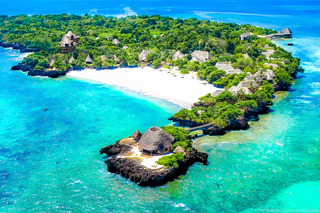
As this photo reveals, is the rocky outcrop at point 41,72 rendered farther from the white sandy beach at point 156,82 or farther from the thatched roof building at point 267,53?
the thatched roof building at point 267,53

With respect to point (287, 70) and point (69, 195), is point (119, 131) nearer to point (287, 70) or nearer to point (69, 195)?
point (69, 195)

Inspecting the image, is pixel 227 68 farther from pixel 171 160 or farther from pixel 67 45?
pixel 67 45

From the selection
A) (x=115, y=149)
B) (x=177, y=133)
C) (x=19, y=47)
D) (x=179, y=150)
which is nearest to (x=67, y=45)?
(x=19, y=47)

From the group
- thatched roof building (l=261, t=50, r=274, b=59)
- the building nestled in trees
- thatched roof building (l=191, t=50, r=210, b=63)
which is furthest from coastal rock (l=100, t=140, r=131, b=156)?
the building nestled in trees

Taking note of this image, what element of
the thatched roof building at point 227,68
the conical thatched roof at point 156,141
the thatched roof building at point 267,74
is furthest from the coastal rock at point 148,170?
the thatched roof building at point 227,68

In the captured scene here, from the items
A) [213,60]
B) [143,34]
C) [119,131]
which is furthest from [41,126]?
[143,34]

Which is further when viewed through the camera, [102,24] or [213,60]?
[102,24]

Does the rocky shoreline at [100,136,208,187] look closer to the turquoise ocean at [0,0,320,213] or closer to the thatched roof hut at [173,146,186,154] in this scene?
the thatched roof hut at [173,146,186,154]
